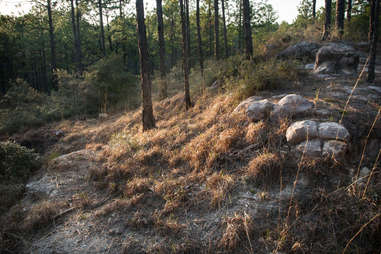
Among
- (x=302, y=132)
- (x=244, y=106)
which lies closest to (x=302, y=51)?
(x=244, y=106)

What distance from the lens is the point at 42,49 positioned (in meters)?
29.8

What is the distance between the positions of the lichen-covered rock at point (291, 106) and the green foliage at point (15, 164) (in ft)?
19.8

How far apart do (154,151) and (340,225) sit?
3.71m

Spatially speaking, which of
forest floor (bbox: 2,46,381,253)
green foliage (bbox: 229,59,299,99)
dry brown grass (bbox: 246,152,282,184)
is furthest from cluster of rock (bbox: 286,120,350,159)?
green foliage (bbox: 229,59,299,99)

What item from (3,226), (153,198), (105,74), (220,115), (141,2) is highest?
(141,2)

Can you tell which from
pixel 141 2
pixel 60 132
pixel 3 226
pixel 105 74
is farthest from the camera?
pixel 105 74

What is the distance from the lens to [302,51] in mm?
9031

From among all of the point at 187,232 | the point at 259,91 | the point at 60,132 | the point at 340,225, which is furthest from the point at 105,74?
the point at 340,225

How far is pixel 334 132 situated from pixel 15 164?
7065 mm

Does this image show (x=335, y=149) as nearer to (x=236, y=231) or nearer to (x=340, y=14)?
(x=236, y=231)

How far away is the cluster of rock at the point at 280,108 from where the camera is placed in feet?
13.6

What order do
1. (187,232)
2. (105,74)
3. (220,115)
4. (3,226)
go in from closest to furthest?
(187,232)
(3,226)
(220,115)
(105,74)

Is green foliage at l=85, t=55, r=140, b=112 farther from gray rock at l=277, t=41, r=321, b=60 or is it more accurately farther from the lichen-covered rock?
the lichen-covered rock

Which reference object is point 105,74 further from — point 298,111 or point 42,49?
point 42,49
